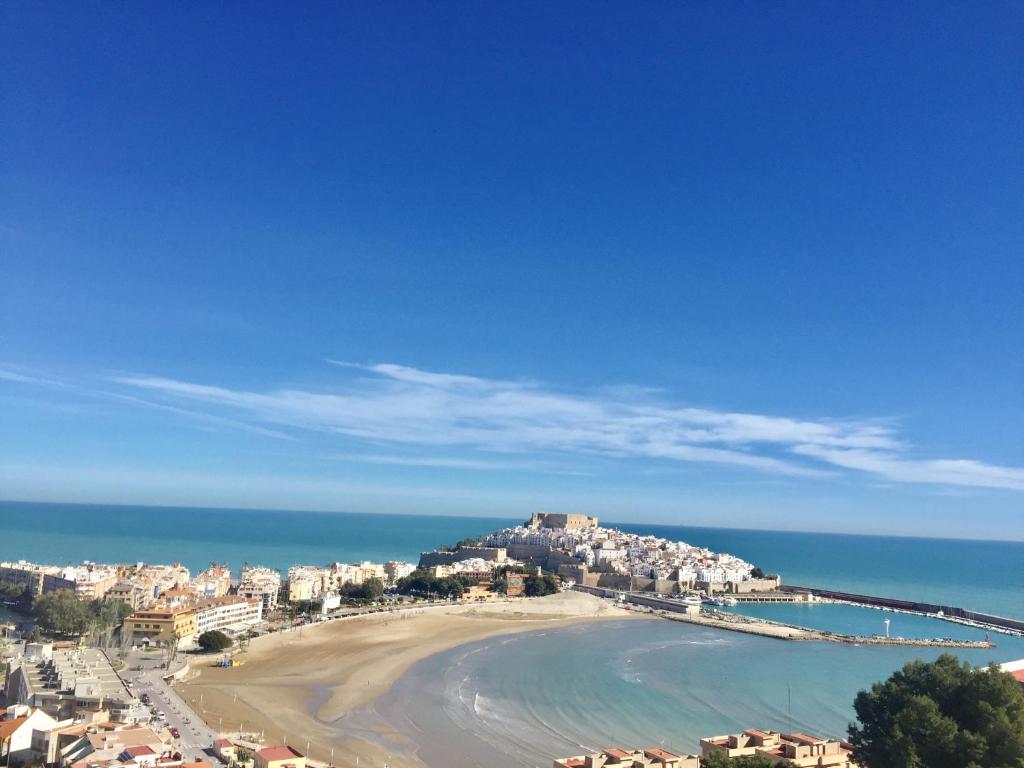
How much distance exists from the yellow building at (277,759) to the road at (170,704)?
5.40ft

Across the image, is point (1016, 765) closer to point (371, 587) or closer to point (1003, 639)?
point (1003, 639)

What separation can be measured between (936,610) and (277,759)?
183 ft

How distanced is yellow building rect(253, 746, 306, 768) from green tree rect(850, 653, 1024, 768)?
1252 cm

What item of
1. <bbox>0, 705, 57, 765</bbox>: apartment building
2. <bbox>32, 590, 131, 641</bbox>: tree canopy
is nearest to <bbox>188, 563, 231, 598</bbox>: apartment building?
<bbox>32, 590, 131, 641</bbox>: tree canopy

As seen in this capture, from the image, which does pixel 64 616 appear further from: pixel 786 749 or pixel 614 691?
pixel 786 749

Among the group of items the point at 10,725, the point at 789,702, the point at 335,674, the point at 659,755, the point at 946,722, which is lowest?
the point at 335,674

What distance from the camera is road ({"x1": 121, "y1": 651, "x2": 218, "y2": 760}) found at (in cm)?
1850

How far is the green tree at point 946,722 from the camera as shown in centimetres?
1477

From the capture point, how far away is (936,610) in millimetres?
56469

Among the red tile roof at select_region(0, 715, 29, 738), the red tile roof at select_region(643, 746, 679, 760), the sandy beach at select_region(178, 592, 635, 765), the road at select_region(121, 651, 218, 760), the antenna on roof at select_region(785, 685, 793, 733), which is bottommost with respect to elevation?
the sandy beach at select_region(178, 592, 635, 765)

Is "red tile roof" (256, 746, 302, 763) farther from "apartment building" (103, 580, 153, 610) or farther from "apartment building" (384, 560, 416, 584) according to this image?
"apartment building" (384, 560, 416, 584)

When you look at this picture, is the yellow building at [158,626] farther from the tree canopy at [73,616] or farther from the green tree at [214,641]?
the green tree at [214,641]

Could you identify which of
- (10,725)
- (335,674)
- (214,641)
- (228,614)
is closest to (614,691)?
(335,674)

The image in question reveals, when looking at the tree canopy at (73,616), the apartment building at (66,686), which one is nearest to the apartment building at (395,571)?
the tree canopy at (73,616)
